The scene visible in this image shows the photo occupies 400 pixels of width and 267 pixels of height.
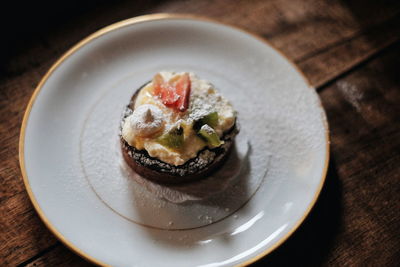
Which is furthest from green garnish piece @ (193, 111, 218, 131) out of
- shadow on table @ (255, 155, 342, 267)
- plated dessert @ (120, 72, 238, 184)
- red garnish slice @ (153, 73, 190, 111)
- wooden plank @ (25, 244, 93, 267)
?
wooden plank @ (25, 244, 93, 267)

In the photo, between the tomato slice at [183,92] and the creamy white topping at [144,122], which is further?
the tomato slice at [183,92]

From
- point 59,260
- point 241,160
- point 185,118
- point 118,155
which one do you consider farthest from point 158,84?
point 59,260

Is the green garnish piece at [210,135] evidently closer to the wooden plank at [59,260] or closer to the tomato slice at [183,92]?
the tomato slice at [183,92]

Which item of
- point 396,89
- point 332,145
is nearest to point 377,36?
point 396,89

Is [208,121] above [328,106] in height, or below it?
above

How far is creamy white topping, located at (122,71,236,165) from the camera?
6.97 ft

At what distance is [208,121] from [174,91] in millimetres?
278

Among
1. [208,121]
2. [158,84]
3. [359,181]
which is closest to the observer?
[208,121]

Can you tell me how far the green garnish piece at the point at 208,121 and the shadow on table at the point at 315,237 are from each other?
73 centimetres

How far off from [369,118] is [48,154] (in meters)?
2.05

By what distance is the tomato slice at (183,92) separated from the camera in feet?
7.33

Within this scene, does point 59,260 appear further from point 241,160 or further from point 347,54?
point 347,54

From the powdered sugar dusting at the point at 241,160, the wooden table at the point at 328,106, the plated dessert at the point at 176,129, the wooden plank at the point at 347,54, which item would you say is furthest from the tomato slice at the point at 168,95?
the wooden plank at the point at 347,54

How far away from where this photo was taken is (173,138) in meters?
2.12
